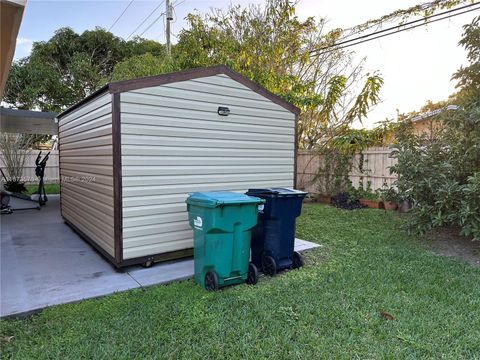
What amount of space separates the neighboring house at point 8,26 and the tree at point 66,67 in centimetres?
1149

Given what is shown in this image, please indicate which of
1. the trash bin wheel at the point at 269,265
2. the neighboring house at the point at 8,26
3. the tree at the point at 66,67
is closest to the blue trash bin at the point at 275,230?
the trash bin wheel at the point at 269,265

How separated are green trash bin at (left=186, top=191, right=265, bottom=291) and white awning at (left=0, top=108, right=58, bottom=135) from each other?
614 cm

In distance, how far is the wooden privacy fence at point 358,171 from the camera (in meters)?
8.55

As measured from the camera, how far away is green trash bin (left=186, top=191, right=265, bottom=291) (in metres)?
3.18

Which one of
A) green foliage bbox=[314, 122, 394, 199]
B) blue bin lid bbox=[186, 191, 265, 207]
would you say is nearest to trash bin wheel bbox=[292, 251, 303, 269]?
blue bin lid bbox=[186, 191, 265, 207]

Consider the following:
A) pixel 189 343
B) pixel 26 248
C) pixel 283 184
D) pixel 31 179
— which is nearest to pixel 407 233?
pixel 283 184

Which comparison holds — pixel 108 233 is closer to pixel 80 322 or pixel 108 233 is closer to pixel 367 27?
pixel 80 322

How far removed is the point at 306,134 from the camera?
1103cm

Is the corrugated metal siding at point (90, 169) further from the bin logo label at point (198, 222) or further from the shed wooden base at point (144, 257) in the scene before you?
the bin logo label at point (198, 222)

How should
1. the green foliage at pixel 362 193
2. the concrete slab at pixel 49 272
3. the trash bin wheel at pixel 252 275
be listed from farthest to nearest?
the green foliage at pixel 362 193
the trash bin wheel at pixel 252 275
the concrete slab at pixel 49 272

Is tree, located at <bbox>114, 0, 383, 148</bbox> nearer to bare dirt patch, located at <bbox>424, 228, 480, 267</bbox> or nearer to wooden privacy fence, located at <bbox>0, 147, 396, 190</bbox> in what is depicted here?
wooden privacy fence, located at <bbox>0, 147, 396, 190</bbox>

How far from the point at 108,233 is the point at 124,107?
1.54 meters

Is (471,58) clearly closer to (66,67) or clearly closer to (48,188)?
(48,188)

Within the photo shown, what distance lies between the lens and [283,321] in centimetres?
264
